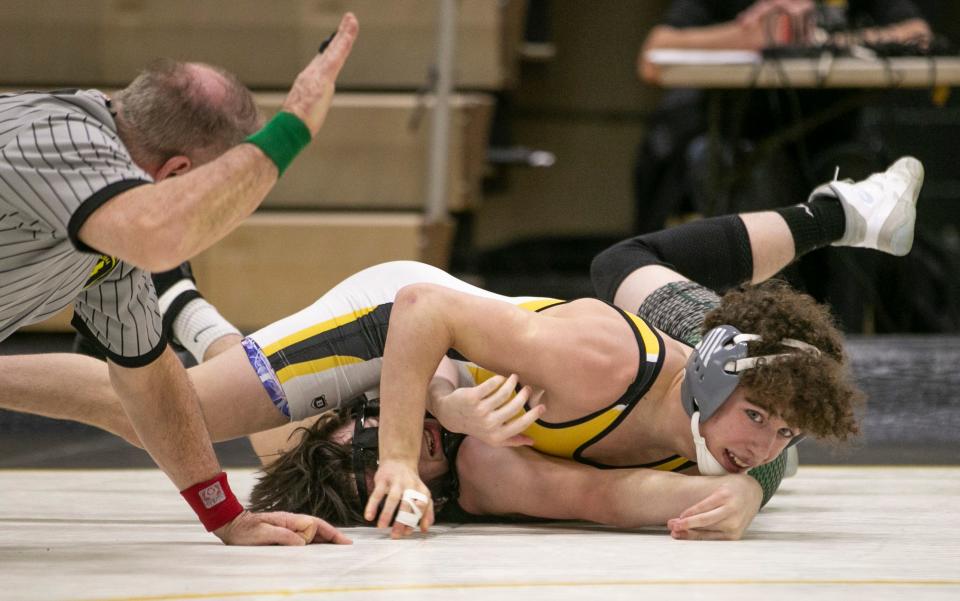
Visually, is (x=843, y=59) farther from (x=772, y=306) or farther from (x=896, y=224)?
(x=772, y=306)

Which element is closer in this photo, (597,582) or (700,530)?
(597,582)

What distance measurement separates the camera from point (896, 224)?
2.81 meters

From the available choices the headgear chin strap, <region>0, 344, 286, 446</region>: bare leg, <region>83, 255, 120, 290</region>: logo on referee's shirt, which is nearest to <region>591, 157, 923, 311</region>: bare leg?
the headgear chin strap

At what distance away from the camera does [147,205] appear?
4.97 feet

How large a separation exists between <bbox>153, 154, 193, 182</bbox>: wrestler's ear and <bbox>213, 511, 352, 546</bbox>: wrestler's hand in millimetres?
536

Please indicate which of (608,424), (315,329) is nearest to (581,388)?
(608,424)

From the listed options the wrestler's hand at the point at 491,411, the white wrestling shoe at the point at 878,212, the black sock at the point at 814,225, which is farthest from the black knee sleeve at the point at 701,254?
the wrestler's hand at the point at 491,411

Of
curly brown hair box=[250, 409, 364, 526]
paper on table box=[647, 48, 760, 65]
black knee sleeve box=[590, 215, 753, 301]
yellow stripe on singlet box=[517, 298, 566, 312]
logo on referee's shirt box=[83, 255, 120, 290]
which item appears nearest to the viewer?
logo on referee's shirt box=[83, 255, 120, 290]

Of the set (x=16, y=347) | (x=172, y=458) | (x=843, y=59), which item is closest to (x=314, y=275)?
(x=16, y=347)

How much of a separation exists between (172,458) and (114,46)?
341cm

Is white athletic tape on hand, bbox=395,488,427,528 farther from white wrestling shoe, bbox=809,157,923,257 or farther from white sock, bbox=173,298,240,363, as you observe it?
white wrestling shoe, bbox=809,157,923,257

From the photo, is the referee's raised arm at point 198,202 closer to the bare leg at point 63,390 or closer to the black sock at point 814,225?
the bare leg at point 63,390

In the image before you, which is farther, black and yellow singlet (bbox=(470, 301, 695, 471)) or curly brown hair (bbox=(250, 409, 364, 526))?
curly brown hair (bbox=(250, 409, 364, 526))

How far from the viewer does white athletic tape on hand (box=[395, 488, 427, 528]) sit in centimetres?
192
